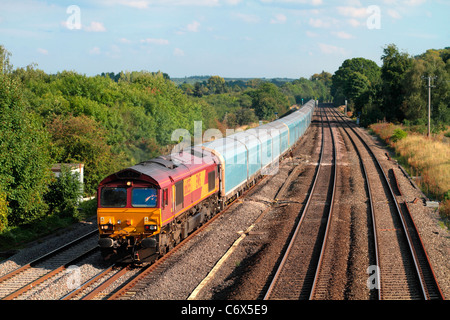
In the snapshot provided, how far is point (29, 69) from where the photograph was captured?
63750 mm

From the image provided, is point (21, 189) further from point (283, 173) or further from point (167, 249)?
point (283, 173)

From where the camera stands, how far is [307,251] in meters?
17.2

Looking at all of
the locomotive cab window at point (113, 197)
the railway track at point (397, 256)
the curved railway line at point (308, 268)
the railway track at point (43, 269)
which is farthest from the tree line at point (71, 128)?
the railway track at point (397, 256)

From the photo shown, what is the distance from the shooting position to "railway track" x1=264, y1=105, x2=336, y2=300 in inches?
531

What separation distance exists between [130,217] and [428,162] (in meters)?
27.4

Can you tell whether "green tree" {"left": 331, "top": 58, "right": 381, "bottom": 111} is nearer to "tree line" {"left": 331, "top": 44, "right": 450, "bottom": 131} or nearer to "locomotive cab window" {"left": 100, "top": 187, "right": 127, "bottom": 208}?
"tree line" {"left": 331, "top": 44, "right": 450, "bottom": 131}

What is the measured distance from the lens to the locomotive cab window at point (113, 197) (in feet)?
49.7

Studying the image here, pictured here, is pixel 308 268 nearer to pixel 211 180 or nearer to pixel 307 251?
pixel 307 251

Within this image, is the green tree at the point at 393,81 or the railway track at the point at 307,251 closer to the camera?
the railway track at the point at 307,251

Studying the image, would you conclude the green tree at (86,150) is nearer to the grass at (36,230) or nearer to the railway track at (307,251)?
the grass at (36,230)

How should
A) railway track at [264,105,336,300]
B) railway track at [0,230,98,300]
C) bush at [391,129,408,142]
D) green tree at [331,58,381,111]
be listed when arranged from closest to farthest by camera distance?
1. railway track at [264,105,336,300]
2. railway track at [0,230,98,300]
3. bush at [391,129,408,142]
4. green tree at [331,58,381,111]

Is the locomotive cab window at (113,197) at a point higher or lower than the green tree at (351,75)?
lower

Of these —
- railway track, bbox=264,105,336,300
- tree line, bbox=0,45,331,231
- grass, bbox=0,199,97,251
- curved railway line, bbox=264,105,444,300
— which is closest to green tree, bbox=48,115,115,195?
tree line, bbox=0,45,331,231
